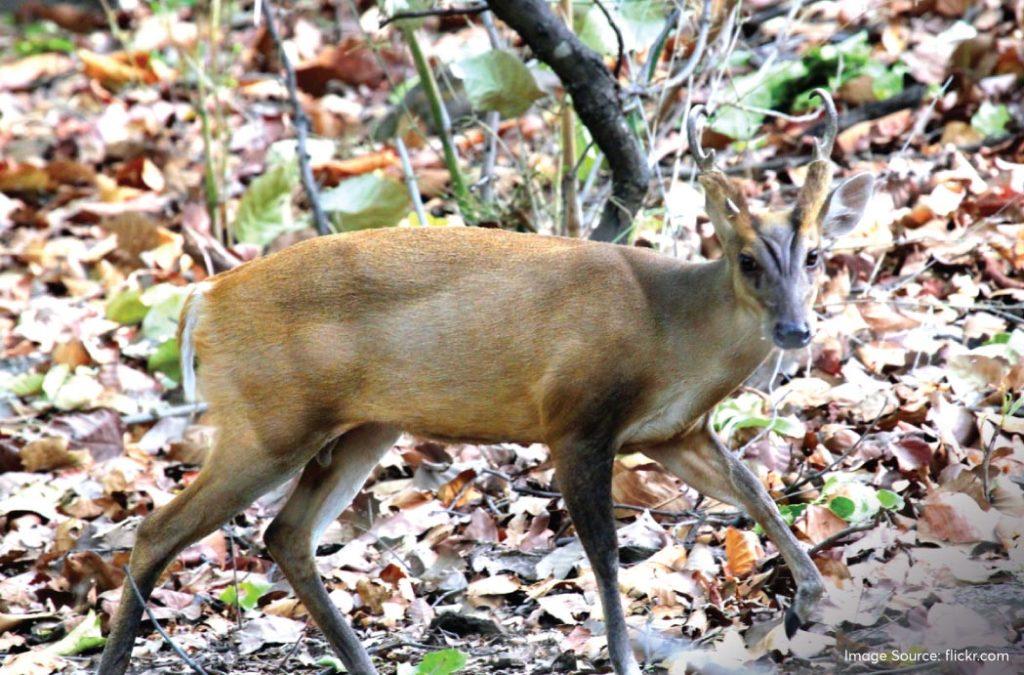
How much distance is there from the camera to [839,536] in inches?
187

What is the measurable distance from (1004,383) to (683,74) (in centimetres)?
191

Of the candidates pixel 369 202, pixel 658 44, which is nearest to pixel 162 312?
pixel 369 202

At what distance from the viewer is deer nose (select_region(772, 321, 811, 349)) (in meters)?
4.30

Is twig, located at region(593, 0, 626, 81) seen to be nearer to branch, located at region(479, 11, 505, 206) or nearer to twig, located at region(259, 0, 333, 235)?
branch, located at region(479, 11, 505, 206)

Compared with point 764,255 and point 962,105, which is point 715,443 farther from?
point 962,105

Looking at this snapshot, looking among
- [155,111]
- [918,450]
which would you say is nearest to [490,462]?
[918,450]

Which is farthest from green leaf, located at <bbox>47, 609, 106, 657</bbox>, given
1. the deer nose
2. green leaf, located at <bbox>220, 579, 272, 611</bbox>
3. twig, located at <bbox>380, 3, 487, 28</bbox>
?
the deer nose

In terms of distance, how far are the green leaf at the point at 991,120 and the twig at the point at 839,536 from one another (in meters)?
3.95

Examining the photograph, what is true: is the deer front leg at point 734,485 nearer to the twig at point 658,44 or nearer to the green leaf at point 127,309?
the twig at point 658,44

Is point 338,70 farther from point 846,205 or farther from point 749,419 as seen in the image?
point 846,205

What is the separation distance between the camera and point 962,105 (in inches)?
339

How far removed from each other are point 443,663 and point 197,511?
3.45 feet

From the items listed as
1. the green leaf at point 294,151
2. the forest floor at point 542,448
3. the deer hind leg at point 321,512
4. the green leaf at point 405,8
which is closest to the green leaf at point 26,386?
the forest floor at point 542,448

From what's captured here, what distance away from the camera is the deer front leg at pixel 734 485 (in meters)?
4.59
